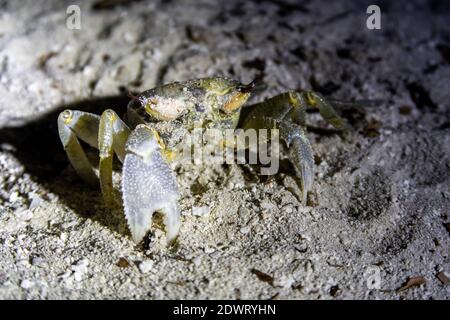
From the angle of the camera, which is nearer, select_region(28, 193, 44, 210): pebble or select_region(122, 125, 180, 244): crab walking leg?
select_region(122, 125, 180, 244): crab walking leg

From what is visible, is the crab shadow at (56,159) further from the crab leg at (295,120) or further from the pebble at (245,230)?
the crab leg at (295,120)

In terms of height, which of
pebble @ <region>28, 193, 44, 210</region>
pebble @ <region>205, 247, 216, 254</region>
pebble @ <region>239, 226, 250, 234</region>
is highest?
pebble @ <region>28, 193, 44, 210</region>

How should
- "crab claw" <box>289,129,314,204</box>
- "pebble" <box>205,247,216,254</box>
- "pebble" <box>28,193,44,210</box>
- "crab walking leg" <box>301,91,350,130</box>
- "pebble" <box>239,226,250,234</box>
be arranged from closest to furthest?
"pebble" <box>205,247,216,254</box>, "pebble" <box>239,226,250,234</box>, "crab claw" <box>289,129,314,204</box>, "pebble" <box>28,193,44,210</box>, "crab walking leg" <box>301,91,350,130</box>

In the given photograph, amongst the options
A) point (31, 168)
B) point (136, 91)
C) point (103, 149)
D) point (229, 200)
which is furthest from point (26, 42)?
point (229, 200)

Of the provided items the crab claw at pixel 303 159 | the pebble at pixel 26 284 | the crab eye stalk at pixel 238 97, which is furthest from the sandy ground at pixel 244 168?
the crab eye stalk at pixel 238 97

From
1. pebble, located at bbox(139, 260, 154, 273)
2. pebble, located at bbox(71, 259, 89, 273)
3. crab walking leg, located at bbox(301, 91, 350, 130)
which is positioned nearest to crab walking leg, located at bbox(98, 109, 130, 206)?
pebble, located at bbox(71, 259, 89, 273)

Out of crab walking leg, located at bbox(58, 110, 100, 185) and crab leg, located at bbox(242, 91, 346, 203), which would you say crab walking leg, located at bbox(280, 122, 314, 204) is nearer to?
crab leg, located at bbox(242, 91, 346, 203)
